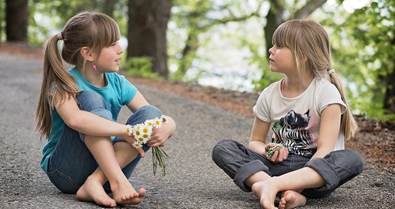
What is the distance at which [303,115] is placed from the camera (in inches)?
Result: 134

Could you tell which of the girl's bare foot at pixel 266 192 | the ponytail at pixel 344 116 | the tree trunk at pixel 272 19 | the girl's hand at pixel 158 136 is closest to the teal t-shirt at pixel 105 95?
the girl's hand at pixel 158 136

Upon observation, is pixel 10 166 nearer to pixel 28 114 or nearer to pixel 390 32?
pixel 28 114

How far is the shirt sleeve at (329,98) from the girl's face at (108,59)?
3.69ft

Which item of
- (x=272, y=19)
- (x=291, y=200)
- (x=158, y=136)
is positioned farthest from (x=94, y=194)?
(x=272, y=19)

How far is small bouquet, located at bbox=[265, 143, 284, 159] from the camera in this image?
336 cm

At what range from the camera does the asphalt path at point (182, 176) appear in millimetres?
3162

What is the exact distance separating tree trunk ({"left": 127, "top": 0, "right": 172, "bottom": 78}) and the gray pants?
27.1 feet

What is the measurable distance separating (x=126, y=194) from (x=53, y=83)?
2.30 feet

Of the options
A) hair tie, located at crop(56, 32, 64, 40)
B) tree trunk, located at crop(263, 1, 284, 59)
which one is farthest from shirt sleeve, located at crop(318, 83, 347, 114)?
tree trunk, located at crop(263, 1, 284, 59)

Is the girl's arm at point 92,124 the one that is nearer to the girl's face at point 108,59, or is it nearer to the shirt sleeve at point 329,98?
the girl's face at point 108,59

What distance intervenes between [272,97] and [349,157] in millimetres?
586

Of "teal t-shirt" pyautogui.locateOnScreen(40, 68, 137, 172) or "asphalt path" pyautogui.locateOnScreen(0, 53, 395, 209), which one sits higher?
"teal t-shirt" pyautogui.locateOnScreen(40, 68, 137, 172)

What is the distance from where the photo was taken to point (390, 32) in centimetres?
788

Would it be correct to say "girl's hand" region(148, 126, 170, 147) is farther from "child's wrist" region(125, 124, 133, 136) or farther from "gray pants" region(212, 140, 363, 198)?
"gray pants" region(212, 140, 363, 198)
